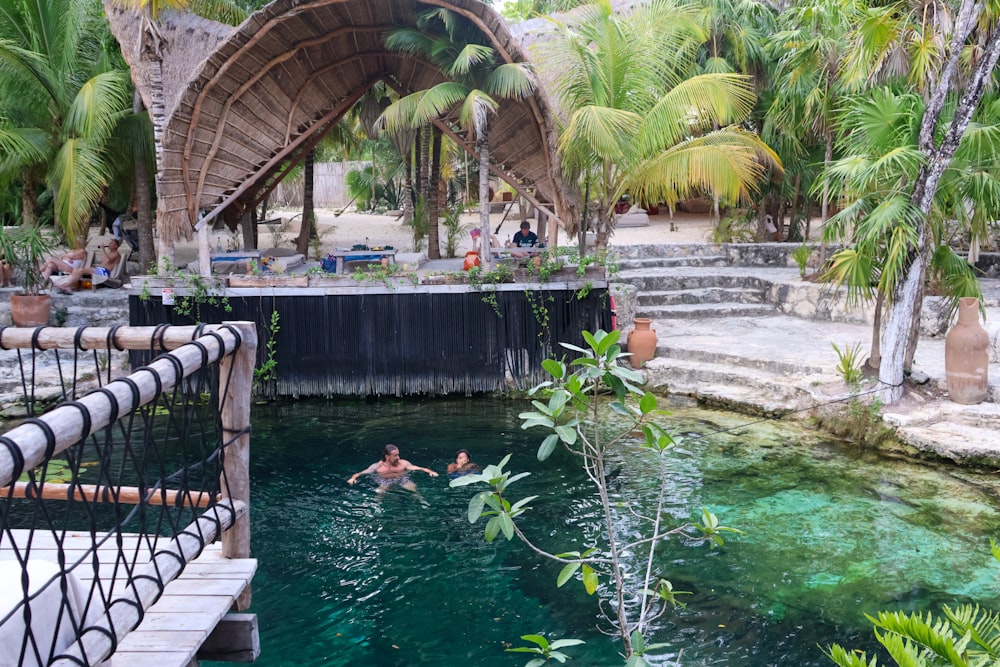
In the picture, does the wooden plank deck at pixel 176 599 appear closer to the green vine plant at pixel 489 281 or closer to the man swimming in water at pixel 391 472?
the man swimming in water at pixel 391 472

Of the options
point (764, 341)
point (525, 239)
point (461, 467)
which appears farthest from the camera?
point (525, 239)

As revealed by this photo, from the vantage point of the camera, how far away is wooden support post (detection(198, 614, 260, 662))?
337cm

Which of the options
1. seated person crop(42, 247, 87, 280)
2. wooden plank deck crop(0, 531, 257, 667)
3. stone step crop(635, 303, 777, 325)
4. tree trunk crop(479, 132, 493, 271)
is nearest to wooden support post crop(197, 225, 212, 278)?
seated person crop(42, 247, 87, 280)

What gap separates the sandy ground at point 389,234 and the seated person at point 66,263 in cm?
231

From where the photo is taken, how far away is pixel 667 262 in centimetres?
1579

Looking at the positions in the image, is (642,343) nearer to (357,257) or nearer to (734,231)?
(357,257)

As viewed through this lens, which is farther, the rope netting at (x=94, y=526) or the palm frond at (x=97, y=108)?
the palm frond at (x=97, y=108)

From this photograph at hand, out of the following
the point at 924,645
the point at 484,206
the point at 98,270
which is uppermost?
the point at 484,206

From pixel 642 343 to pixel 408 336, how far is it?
3.13m

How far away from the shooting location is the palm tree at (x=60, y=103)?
39.1 ft

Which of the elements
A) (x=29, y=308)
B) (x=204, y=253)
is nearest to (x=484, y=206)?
(x=204, y=253)

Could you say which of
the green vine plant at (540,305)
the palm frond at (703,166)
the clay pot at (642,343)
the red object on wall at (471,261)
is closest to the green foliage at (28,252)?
the red object on wall at (471,261)

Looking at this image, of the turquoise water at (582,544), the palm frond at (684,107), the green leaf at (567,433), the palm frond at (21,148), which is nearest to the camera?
the green leaf at (567,433)

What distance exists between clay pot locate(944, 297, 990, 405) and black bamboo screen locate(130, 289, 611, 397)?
169 inches
